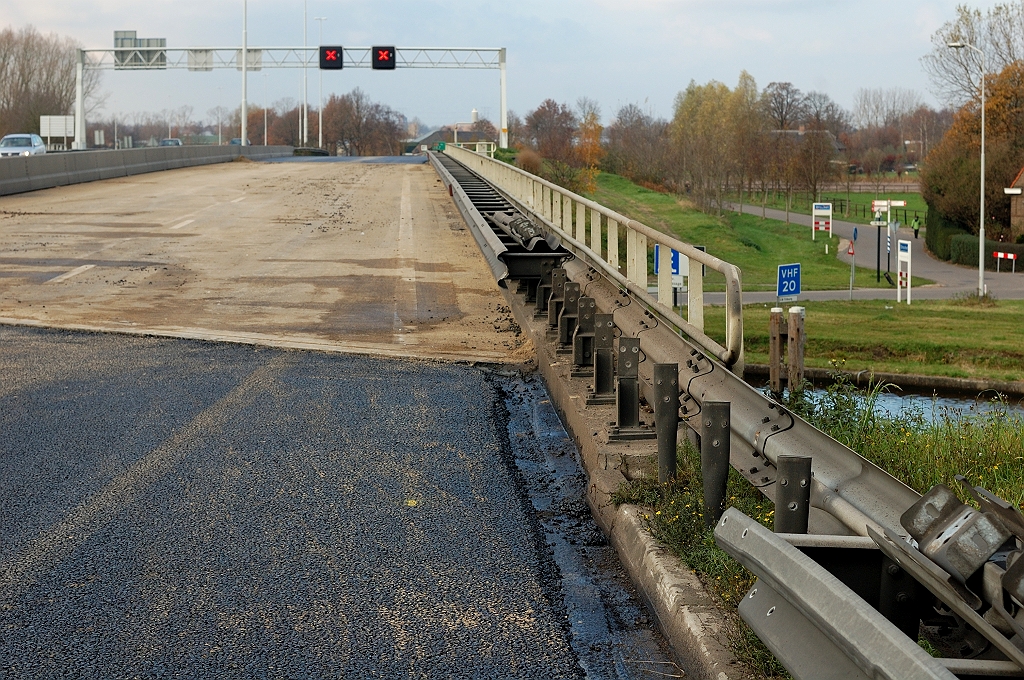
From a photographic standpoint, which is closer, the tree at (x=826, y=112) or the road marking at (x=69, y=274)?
the road marking at (x=69, y=274)

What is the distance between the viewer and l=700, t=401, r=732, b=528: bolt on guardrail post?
544 centimetres

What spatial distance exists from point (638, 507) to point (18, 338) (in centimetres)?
883

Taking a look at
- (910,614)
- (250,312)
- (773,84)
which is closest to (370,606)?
(910,614)

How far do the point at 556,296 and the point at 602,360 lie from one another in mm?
3181

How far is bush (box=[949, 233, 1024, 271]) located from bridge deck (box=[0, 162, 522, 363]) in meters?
42.7

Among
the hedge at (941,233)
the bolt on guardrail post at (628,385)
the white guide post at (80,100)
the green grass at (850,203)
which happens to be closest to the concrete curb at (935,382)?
the bolt on guardrail post at (628,385)

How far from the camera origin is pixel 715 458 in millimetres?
5461

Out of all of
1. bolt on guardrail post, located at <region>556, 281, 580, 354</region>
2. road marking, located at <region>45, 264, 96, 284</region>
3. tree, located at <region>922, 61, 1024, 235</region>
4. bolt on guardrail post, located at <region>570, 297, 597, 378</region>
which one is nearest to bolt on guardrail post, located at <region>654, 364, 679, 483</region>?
bolt on guardrail post, located at <region>570, 297, 597, 378</region>

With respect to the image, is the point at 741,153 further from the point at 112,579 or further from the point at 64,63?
the point at 112,579

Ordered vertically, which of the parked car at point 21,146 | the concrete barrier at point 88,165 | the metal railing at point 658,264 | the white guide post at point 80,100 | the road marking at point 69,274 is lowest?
the road marking at point 69,274

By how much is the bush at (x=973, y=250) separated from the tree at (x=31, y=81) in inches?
3716

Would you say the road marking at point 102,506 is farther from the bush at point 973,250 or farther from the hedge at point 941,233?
the hedge at point 941,233

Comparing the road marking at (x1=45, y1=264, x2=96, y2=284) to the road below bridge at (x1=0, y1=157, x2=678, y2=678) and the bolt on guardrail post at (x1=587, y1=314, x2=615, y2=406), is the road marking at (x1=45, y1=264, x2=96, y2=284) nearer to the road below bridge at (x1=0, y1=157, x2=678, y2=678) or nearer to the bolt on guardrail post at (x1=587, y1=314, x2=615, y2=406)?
the road below bridge at (x1=0, y1=157, x2=678, y2=678)

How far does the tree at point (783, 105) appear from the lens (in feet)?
477
